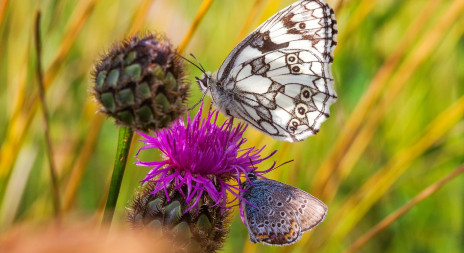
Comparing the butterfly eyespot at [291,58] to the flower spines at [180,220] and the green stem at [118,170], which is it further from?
the green stem at [118,170]

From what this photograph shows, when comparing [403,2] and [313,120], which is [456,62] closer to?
[403,2]

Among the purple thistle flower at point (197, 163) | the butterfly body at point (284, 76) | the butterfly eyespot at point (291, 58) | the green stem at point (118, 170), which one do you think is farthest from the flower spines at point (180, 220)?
the butterfly eyespot at point (291, 58)

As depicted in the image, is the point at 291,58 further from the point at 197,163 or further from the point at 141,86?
the point at 141,86

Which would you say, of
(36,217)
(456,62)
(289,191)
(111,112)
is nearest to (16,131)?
(36,217)

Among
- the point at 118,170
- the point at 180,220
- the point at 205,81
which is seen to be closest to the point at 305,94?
the point at 205,81

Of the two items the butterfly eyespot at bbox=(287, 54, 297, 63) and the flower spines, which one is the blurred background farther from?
the flower spines
